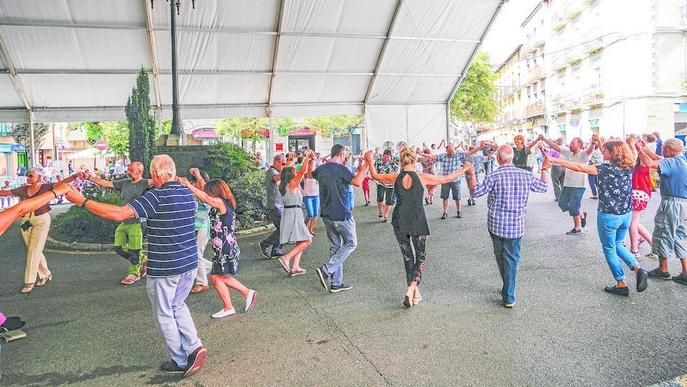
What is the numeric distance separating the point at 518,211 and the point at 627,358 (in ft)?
6.13

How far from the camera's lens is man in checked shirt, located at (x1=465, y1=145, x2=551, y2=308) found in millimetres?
5422

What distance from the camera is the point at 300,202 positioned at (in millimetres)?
7430

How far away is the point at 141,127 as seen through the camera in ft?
41.3

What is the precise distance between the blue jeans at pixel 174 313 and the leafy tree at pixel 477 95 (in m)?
35.9

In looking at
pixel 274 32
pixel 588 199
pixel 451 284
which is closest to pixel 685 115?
pixel 588 199

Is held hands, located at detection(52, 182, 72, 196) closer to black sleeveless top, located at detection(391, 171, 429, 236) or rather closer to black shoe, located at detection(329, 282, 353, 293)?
black sleeveless top, located at detection(391, 171, 429, 236)

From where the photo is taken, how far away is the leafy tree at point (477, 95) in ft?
124

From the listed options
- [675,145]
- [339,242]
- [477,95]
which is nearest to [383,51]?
[675,145]

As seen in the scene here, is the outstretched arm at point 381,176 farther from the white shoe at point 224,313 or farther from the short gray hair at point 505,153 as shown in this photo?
the white shoe at point 224,313

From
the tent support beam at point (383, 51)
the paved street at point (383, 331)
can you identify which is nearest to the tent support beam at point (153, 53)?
the tent support beam at point (383, 51)

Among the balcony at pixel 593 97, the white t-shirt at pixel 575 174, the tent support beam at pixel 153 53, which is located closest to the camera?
the white t-shirt at pixel 575 174

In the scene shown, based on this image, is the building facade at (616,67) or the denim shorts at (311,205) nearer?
the denim shorts at (311,205)

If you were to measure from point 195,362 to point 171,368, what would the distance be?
0.26 m

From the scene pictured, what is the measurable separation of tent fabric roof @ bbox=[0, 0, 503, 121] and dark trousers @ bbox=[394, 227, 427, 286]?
12.6 metres
